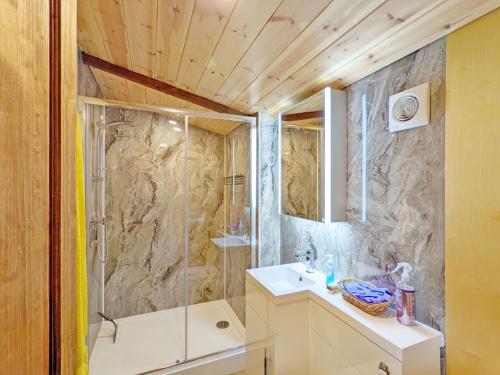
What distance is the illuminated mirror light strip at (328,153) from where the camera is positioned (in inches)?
61.7

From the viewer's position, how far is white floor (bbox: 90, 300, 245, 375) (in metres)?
1.90

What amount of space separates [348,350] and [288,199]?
3.87ft

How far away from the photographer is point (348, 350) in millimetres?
1193

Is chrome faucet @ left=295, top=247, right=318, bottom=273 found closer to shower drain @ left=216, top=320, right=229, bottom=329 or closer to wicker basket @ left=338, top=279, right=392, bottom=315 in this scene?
wicker basket @ left=338, top=279, right=392, bottom=315

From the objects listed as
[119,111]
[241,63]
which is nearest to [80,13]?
[241,63]

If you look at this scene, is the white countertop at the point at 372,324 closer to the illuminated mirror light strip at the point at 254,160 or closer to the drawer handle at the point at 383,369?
the drawer handle at the point at 383,369

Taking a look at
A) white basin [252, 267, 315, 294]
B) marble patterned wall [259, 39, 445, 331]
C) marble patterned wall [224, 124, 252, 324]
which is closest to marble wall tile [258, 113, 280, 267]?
marble patterned wall [224, 124, 252, 324]

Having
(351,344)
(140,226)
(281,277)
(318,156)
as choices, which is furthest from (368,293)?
(140,226)

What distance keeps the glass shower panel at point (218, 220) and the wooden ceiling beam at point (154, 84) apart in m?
0.14

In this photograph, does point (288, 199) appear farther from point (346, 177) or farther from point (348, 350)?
point (348, 350)

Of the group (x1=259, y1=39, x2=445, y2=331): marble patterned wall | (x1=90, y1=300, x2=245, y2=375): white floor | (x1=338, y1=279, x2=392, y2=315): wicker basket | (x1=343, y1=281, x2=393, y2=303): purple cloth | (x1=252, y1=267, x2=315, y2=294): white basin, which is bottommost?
(x1=90, y1=300, x2=245, y2=375): white floor

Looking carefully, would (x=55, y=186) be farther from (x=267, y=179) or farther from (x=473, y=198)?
(x=267, y=179)

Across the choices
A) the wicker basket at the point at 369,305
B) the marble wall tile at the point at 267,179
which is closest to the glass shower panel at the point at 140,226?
the marble wall tile at the point at 267,179

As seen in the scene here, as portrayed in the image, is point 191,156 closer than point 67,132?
No
